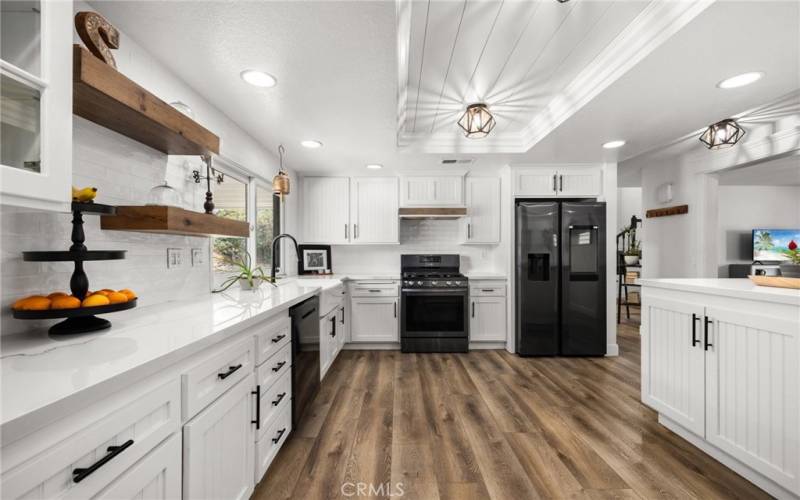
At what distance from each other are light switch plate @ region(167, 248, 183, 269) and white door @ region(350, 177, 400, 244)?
238 cm

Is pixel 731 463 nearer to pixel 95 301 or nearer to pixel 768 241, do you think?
pixel 95 301

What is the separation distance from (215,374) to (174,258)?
97 cm

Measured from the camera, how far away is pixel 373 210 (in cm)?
411

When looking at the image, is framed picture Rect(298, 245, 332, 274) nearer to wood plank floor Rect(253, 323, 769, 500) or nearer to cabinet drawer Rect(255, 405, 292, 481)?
wood plank floor Rect(253, 323, 769, 500)

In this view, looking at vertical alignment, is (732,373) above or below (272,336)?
below

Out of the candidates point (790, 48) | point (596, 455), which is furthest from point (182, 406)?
point (790, 48)

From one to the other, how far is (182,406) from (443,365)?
2.69 meters

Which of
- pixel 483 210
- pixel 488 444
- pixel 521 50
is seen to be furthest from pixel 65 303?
pixel 483 210

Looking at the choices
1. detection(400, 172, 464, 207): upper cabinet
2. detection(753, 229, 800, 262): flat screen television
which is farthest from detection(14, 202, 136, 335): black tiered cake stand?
detection(753, 229, 800, 262): flat screen television

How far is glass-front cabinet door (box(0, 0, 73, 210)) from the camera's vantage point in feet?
2.60

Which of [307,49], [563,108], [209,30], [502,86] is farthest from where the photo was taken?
[563,108]

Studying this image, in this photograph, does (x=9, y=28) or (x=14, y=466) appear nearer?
(x=14, y=466)

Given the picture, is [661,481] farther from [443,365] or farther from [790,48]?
[790,48]

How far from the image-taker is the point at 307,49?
1573 mm
